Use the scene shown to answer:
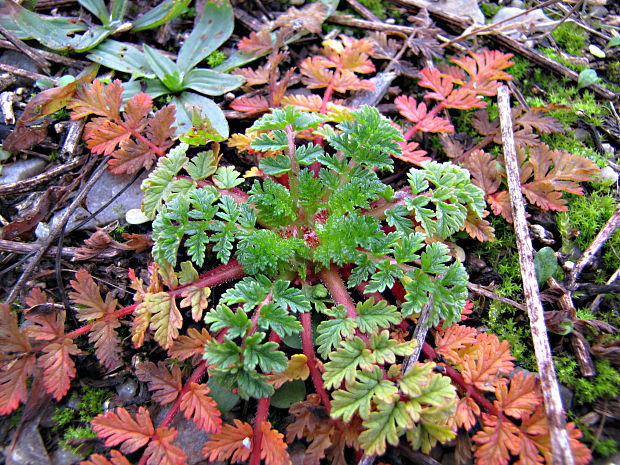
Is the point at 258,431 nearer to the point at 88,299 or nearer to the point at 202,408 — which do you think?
the point at 202,408

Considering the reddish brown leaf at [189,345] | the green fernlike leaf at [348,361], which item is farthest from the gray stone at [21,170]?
the green fernlike leaf at [348,361]

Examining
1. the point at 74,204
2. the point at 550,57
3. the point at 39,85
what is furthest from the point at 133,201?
the point at 550,57

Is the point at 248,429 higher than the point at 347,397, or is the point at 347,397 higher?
the point at 347,397

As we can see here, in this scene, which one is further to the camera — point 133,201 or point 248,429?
point 133,201

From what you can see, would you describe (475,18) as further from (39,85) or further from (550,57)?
(39,85)

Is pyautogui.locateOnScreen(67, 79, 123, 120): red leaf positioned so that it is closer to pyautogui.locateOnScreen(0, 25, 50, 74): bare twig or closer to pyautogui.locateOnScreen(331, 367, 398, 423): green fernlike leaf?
pyautogui.locateOnScreen(0, 25, 50, 74): bare twig

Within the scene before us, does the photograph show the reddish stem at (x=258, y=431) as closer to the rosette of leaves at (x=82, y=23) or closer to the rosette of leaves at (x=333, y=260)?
the rosette of leaves at (x=333, y=260)

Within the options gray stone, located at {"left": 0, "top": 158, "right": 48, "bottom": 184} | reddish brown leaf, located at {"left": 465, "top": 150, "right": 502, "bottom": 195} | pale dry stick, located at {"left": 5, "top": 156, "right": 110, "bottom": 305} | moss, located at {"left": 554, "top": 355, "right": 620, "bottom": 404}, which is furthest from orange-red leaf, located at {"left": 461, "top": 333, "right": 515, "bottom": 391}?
gray stone, located at {"left": 0, "top": 158, "right": 48, "bottom": 184}
